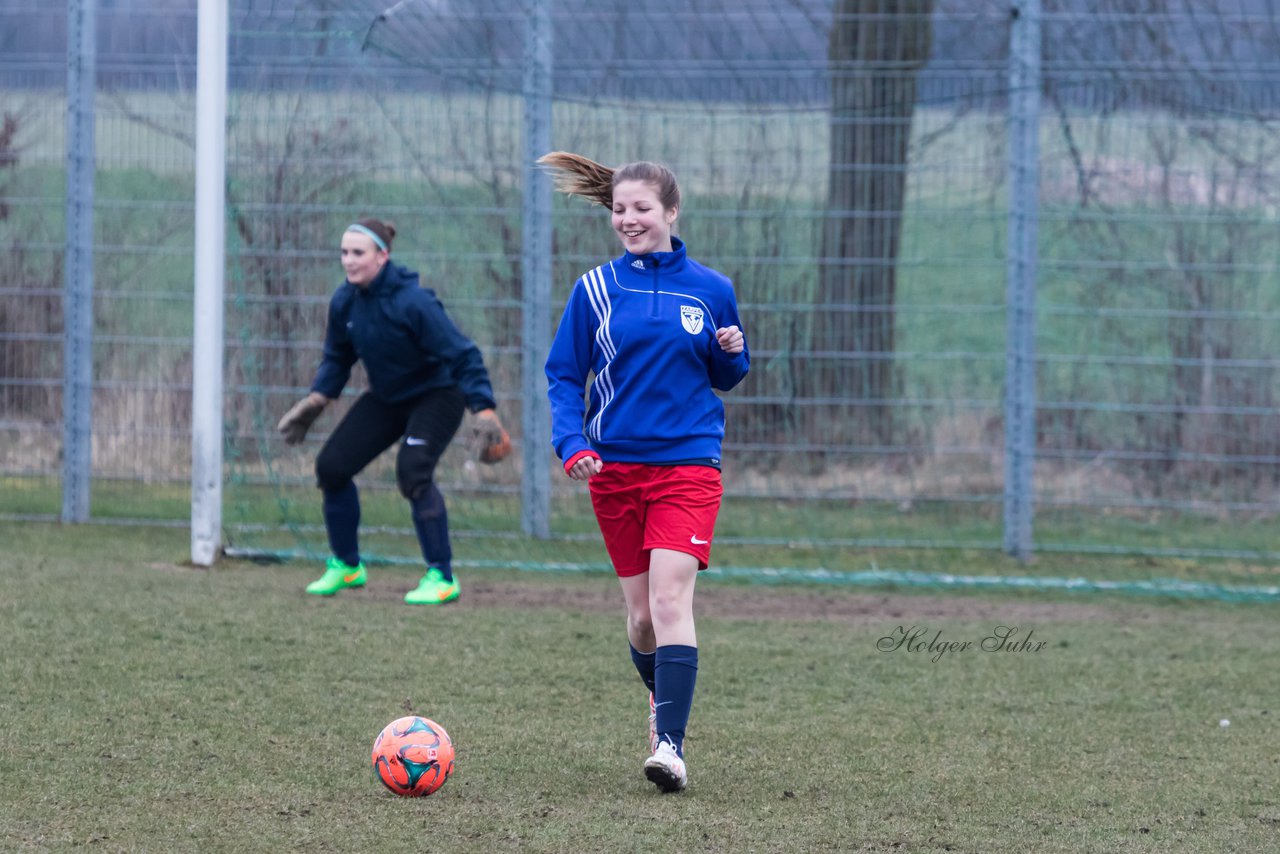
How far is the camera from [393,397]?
7.25 m

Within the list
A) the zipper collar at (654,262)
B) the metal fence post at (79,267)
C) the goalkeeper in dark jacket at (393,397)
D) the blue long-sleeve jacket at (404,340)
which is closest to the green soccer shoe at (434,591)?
the goalkeeper in dark jacket at (393,397)

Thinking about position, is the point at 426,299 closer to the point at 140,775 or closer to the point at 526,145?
the point at 526,145

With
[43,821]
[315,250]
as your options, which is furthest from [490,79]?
[43,821]

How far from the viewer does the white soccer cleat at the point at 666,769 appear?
13.4ft

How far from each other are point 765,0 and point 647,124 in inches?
38.3

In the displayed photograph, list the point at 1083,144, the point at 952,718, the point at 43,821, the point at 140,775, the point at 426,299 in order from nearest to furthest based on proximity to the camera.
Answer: the point at 43,821
the point at 140,775
the point at 952,718
the point at 426,299
the point at 1083,144

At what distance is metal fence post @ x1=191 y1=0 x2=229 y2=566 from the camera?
25.1 ft

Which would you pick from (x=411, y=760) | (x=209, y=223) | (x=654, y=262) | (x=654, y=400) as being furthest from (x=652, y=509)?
(x=209, y=223)

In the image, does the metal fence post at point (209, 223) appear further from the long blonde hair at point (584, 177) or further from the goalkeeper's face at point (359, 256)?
the long blonde hair at point (584, 177)

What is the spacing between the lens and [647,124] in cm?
909

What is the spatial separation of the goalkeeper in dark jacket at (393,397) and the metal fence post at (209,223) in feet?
1.93

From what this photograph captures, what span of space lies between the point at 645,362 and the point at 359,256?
2.97 meters

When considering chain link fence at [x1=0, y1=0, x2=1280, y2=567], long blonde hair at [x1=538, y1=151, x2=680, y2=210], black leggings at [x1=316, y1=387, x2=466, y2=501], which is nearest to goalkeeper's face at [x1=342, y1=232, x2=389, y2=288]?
black leggings at [x1=316, y1=387, x2=466, y2=501]

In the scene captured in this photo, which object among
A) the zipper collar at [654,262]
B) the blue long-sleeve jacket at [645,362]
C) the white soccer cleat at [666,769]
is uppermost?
the zipper collar at [654,262]
